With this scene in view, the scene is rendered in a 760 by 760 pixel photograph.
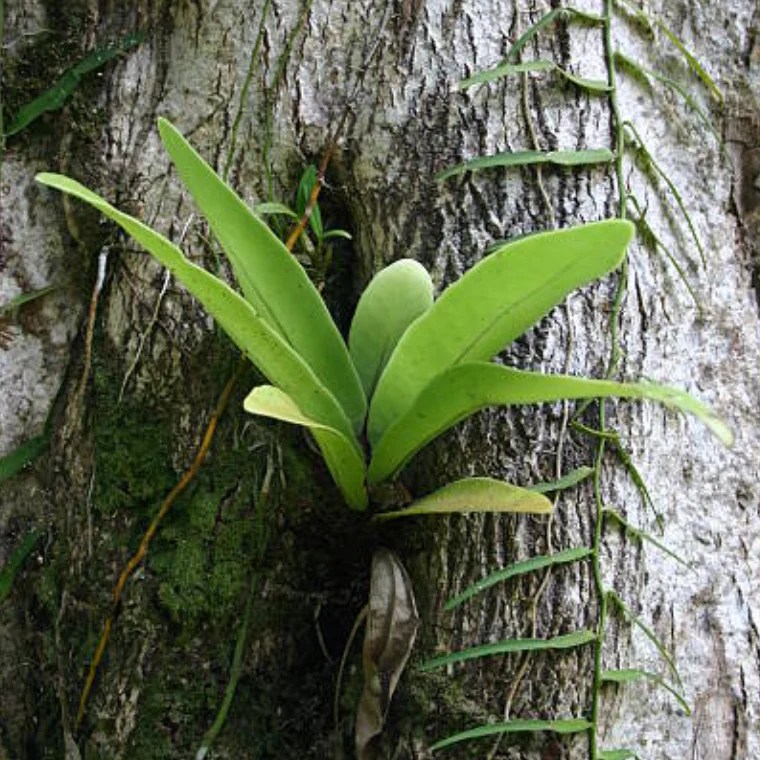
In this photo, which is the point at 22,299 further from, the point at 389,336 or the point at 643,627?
the point at 643,627

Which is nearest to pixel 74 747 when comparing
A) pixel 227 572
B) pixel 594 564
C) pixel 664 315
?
pixel 227 572

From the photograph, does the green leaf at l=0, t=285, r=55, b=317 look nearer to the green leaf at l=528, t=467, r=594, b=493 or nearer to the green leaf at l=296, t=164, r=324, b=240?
the green leaf at l=296, t=164, r=324, b=240

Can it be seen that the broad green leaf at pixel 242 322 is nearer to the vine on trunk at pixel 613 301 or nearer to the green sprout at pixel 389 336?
the green sprout at pixel 389 336

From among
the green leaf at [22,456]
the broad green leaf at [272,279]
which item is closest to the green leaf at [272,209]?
the broad green leaf at [272,279]

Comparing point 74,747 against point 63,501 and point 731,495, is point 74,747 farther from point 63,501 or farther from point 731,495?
point 731,495

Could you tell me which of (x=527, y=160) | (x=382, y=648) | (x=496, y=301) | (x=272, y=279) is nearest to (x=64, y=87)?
(x=272, y=279)

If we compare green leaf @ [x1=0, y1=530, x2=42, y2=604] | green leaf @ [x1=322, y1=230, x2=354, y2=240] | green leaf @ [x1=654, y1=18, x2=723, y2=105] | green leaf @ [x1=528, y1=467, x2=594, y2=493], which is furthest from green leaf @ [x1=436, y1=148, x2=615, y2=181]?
green leaf @ [x1=0, y1=530, x2=42, y2=604]
